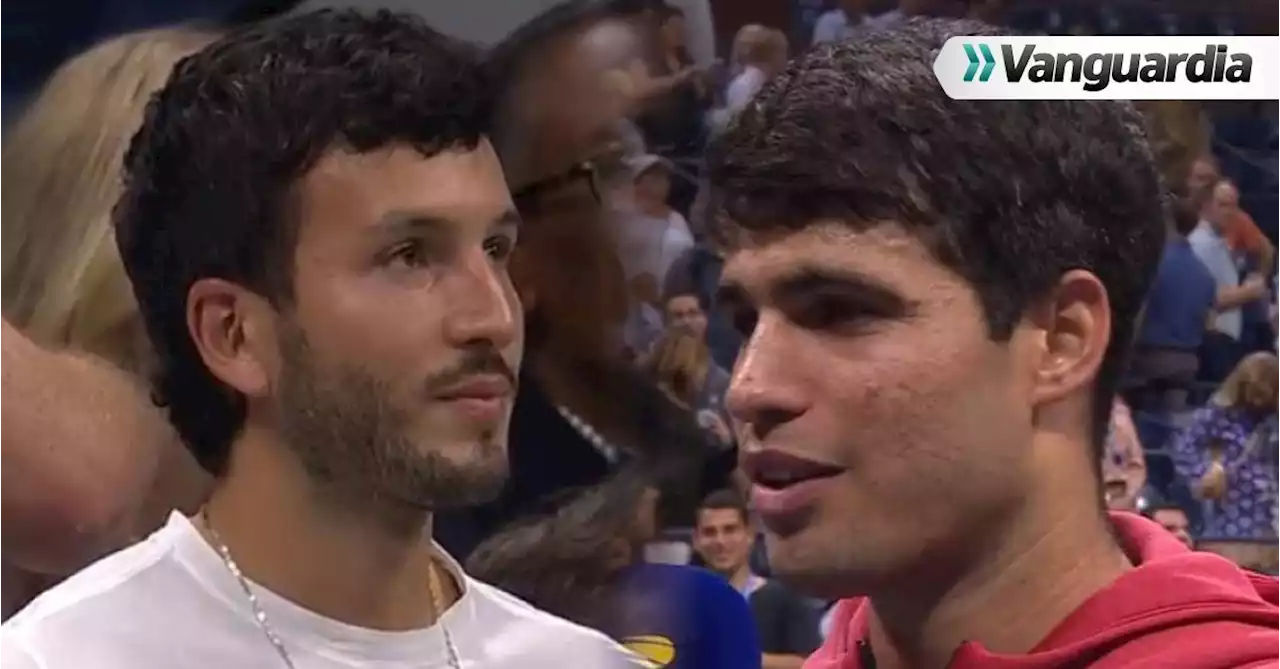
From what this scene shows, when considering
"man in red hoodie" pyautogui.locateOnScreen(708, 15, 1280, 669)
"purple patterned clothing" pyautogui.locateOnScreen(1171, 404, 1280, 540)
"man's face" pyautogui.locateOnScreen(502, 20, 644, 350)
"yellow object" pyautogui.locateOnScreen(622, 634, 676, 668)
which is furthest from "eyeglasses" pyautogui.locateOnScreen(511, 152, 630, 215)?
"purple patterned clothing" pyautogui.locateOnScreen(1171, 404, 1280, 540)

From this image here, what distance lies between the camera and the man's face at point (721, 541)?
2.46 ft

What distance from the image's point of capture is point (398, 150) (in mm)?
648

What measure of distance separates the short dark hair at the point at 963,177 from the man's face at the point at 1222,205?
147 mm

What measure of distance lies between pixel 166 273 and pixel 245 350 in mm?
47

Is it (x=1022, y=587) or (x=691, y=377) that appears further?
(x=691, y=377)

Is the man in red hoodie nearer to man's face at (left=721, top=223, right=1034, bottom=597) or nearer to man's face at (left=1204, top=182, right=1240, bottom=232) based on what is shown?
man's face at (left=721, top=223, right=1034, bottom=597)

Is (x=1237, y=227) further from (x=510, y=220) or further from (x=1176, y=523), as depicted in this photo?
(x=510, y=220)

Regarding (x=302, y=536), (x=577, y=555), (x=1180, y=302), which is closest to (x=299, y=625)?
(x=302, y=536)

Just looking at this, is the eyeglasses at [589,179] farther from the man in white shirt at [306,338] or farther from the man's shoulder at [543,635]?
the man's shoulder at [543,635]

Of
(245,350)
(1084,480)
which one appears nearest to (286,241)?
(245,350)

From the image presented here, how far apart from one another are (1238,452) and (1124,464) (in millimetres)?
87

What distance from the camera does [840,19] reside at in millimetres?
730

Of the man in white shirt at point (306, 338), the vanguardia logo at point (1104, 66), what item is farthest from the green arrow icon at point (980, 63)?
the man in white shirt at point (306, 338)

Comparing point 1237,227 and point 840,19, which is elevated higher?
point 840,19
